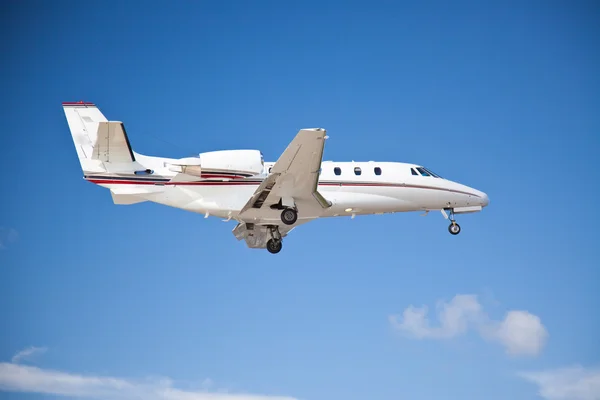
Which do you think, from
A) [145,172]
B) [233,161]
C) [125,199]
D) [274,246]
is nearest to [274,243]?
[274,246]

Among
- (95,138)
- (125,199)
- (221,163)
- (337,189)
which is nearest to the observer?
(221,163)

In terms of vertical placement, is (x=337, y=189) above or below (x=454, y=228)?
below

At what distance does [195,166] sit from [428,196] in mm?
9072

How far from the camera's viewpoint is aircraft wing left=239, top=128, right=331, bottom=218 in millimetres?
23578

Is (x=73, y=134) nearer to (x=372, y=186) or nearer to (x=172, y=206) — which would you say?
(x=172, y=206)

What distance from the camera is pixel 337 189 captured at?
27484 mm

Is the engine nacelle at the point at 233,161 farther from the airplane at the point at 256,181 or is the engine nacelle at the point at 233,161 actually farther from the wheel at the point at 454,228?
the wheel at the point at 454,228

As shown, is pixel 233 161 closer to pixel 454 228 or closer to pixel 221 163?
pixel 221 163

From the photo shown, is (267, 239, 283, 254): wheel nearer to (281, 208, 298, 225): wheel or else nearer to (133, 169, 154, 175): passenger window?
(281, 208, 298, 225): wheel

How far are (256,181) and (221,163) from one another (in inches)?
71.2

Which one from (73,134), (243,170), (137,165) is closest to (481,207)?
(243,170)

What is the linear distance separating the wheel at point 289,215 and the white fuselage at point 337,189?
411 millimetres

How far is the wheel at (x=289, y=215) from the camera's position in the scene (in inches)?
1037

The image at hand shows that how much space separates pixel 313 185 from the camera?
2547 cm
